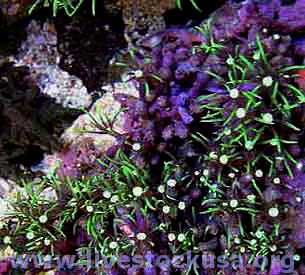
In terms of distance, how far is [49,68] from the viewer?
2928 mm

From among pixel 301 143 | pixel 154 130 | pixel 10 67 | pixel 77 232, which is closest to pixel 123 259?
pixel 77 232

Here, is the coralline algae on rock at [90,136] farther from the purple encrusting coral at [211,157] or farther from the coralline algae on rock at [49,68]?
the purple encrusting coral at [211,157]

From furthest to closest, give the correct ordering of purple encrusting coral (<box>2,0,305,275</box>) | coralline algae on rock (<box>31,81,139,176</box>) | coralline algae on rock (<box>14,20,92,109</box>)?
coralline algae on rock (<box>14,20,92,109</box>) → coralline algae on rock (<box>31,81,139,176</box>) → purple encrusting coral (<box>2,0,305,275</box>)

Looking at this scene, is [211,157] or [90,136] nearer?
[211,157]

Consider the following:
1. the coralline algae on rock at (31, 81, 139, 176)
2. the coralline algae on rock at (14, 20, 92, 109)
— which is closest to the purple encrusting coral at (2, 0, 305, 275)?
the coralline algae on rock at (31, 81, 139, 176)

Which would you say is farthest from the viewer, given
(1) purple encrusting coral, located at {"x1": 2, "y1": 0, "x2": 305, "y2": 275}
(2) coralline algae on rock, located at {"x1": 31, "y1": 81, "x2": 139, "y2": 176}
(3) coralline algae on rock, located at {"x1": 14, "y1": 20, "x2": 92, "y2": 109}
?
(3) coralline algae on rock, located at {"x1": 14, "y1": 20, "x2": 92, "y2": 109}

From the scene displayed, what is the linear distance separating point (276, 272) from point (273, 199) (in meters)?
0.31

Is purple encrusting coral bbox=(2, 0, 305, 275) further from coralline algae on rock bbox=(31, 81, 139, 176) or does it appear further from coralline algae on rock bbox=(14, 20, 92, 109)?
coralline algae on rock bbox=(14, 20, 92, 109)

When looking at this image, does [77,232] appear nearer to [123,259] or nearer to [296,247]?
[123,259]

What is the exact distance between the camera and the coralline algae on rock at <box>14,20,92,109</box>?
2875 mm

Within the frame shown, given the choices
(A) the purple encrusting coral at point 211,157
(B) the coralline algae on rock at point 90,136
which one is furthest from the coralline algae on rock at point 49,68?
(A) the purple encrusting coral at point 211,157

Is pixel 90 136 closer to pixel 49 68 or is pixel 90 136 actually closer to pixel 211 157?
pixel 49 68

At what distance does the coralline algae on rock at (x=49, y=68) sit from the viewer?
288 centimetres

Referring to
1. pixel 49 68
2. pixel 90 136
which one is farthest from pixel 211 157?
pixel 49 68
